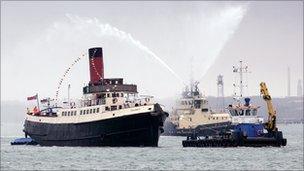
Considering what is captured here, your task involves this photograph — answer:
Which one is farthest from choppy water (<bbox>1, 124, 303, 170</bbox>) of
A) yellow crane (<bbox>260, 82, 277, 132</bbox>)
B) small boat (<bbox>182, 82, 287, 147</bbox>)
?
yellow crane (<bbox>260, 82, 277, 132</bbox>)

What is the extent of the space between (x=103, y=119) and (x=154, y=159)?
2741 cm

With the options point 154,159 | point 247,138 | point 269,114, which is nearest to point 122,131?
point 247,138

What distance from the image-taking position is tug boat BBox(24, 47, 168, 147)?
131 metres

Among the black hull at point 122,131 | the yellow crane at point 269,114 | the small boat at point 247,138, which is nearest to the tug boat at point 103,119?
the black hull at point 122,131

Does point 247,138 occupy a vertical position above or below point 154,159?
above

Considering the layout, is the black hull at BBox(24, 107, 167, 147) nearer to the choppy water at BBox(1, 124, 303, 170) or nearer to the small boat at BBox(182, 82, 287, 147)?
the choppy water at BBox(1, 124, 303, 170)

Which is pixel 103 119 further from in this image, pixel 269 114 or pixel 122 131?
pixel 269 114

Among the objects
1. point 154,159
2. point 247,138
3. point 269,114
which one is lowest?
point 154,159

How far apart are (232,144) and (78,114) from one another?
25714mm

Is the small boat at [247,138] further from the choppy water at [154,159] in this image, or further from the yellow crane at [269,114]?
the choppy water at [154,159]

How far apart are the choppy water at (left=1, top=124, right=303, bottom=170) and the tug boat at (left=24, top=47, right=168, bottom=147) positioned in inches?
134

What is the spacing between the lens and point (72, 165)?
98.2m

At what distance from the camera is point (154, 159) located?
106688 mm

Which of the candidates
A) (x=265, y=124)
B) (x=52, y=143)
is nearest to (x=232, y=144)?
(x=265, y=124)
